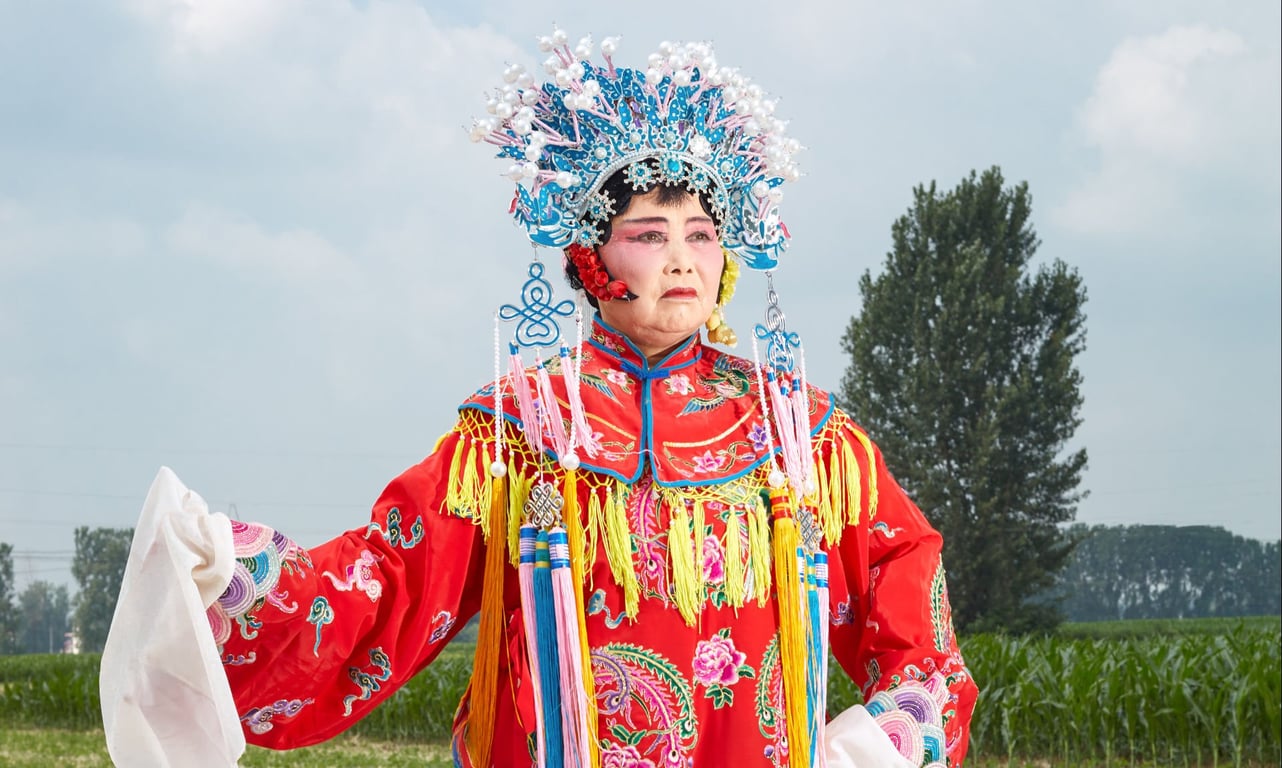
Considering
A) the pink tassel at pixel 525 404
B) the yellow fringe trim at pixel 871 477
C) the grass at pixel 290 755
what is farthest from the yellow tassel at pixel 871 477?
the grass at pixel 290 755

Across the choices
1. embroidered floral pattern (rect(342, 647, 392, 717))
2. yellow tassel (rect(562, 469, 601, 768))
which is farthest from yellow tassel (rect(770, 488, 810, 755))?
embroidered floral pattern (rect(342, 647, 392, 717))

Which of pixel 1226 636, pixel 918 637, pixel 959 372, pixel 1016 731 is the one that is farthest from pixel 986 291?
pixel 918 637

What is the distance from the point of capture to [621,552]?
7.93 ft

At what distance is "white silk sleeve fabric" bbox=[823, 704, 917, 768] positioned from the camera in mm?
2398

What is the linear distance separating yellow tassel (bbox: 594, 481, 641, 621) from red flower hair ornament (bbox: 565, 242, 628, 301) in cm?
43

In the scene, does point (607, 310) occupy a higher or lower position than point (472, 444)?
higher

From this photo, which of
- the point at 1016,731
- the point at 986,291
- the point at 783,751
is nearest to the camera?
the point at 783,751

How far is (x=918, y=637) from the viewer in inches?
103

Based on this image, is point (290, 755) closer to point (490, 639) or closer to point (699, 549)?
point (490, 639)

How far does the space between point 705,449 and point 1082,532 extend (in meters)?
27.4

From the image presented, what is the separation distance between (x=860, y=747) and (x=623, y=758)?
0.44 meters

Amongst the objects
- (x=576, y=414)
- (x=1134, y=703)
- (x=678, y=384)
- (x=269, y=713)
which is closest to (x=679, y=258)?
(x=678, y=384)

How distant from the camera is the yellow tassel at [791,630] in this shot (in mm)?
2424

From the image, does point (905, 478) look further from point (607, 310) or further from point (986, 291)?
point (607, 310)
